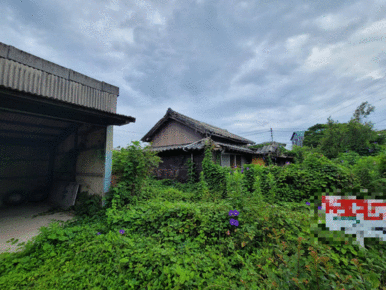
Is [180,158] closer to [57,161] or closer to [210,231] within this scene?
[57,161]

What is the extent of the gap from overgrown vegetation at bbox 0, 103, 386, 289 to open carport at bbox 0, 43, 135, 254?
1.46 metres

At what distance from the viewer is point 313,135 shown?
2502cm

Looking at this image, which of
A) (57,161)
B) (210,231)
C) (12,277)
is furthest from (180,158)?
(12,277)

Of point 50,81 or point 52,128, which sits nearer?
point 50,81

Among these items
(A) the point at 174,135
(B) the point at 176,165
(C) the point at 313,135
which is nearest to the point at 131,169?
(B) the point at 176,165

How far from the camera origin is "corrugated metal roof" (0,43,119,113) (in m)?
5.37

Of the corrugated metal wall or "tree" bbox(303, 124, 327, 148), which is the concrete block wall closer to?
the corrugated metal wall

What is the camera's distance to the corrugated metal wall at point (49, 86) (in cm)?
536

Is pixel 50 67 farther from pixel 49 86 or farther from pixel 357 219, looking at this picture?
pixel 357 219

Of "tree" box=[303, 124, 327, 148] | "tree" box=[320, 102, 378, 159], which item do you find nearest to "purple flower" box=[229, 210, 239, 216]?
"tree" box=[320, 102, 378, 159]

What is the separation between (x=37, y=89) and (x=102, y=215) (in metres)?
5.05

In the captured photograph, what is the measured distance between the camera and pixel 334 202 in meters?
1.72

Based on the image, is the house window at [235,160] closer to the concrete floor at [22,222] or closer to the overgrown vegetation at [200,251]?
the overgrown vegetation at [200,251]

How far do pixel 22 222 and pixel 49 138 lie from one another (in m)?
4.09
